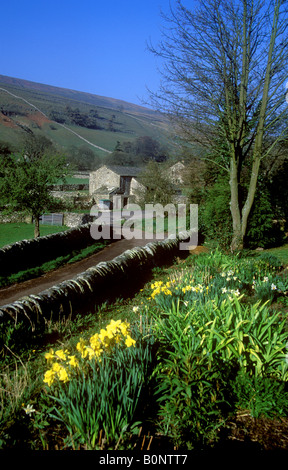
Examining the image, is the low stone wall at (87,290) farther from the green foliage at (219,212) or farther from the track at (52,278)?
the green foliage at (219,212)

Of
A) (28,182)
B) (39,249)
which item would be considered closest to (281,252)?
(39,249)

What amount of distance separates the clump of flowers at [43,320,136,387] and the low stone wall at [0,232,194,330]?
8.80 ft

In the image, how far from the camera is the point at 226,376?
3.29 m

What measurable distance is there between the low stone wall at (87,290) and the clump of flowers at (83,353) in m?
2.68

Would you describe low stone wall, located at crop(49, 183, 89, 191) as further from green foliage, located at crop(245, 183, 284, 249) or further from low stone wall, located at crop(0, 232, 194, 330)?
low stone wall, located at crop(0, 232, 194, 330)

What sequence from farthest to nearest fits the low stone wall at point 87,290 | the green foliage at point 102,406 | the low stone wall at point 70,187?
the low stone wall at point 70,187 → the low stone wall at point 87,290 → the green foliage at point 102,406

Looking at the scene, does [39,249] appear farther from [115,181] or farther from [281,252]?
[115,181]

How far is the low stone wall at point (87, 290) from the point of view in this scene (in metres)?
5.98

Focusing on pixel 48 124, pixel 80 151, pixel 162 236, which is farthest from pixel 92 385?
pixel 48 124

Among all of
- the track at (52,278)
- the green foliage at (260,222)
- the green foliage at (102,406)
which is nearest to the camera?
the green foliage at (102,406)

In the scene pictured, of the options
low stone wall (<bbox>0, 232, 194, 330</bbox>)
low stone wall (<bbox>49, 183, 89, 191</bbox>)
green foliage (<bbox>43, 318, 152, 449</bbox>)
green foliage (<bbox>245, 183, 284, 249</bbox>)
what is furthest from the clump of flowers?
low stone wall (<bbox>49, 183, 89, 191</bbox>)

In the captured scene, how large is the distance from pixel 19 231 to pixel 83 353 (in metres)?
20.9

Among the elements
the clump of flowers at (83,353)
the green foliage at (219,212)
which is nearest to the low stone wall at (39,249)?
the green foliage at (219,212)
